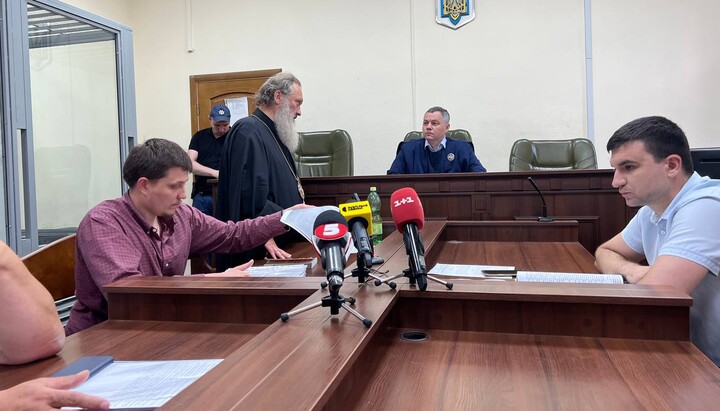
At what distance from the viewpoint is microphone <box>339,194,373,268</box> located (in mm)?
1180

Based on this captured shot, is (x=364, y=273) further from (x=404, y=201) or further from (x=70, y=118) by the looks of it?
(x=70, y=118)

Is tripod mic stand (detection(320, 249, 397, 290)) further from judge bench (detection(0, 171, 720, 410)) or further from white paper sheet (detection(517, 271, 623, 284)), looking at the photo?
white paper sheet (detection(517, 271, 623, 284))

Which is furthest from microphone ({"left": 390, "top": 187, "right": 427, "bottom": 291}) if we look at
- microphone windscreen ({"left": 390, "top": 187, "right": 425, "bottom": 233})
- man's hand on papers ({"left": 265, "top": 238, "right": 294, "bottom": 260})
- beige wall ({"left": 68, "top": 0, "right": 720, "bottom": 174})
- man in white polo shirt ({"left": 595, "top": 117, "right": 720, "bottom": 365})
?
beige wall ({"left": 68, "top": 0, "right": 720, "bottom": 174})

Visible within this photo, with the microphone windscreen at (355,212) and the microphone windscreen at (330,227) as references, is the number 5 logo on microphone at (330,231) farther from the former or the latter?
the microphone windscreen at (355,212)

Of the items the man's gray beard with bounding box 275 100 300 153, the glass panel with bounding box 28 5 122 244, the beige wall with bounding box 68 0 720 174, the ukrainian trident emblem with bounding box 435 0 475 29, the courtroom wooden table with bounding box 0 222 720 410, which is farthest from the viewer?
the ukrainian trident emblem with bounding box 435 0 475 29

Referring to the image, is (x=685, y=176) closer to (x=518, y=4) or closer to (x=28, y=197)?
(x=28, y=197)

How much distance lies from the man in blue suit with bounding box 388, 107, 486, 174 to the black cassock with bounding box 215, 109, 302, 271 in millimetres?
1662

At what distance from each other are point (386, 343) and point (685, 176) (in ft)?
3.79

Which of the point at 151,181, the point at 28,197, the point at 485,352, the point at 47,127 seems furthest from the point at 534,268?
the point at 47,127

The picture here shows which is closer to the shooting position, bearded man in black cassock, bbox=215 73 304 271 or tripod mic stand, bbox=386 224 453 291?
tripod mic stand, bbox=386 224 453 291

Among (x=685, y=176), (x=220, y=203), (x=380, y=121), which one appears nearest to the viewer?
(x=685, y=176)

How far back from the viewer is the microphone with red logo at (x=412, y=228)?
1.15m

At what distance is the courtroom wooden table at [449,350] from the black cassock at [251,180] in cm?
113

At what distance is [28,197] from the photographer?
2.75 m
